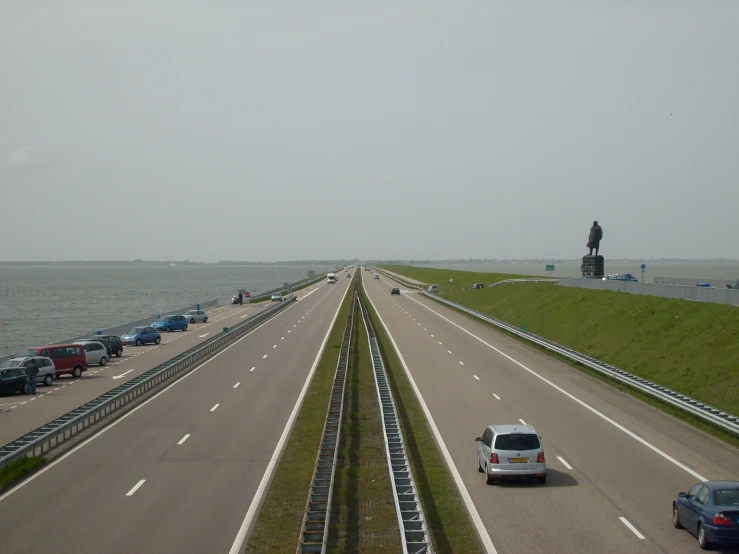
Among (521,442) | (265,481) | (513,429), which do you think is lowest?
(265,481)

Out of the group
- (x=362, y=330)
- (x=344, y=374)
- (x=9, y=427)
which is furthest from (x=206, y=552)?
(x=362, y=330)

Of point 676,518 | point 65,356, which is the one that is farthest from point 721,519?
point 65,356

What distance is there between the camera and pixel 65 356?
140ft

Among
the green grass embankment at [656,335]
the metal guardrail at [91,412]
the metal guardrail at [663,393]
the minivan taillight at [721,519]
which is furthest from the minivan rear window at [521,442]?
the metal guardrail at [91,412]

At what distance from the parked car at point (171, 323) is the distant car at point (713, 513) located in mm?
60981

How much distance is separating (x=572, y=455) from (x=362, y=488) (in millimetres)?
6791

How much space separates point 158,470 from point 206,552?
709 cm

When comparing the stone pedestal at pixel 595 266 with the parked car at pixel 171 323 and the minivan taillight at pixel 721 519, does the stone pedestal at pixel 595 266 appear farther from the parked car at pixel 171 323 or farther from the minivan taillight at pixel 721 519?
the minivan taillight at pixel 721 519

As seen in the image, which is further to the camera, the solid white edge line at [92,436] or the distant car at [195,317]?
the distant car at [195,317]

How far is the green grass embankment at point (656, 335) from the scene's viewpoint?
32.0 m

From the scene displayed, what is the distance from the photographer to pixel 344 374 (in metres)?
36.5

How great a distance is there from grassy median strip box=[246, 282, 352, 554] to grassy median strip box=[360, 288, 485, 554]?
2826 mm

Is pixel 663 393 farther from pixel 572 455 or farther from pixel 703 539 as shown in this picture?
pixel 703 539

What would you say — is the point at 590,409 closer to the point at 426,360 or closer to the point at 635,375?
the point at 635,375
